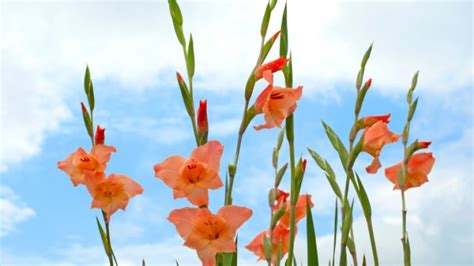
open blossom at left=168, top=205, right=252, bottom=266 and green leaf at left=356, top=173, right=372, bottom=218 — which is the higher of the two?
green leaf at left=356, top=173, right=372, bottom=218

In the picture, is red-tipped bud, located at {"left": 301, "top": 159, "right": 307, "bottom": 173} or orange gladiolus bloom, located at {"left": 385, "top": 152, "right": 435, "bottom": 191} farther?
orange gladiolus bloom, located at {"left": 385, "top": 152, "right": 435, "bottom": 191}

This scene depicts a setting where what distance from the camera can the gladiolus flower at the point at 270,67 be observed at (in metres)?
1.43

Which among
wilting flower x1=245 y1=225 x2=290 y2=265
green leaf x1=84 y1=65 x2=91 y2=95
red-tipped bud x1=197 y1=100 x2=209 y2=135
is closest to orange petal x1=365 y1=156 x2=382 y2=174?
wilting flower x1=245 y1=225 x2=290 y2=265

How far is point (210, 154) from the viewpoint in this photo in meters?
1.39

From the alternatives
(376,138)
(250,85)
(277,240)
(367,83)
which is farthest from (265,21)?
(277,240)

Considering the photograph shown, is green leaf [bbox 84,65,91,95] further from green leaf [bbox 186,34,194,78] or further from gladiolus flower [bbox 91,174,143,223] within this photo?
green leaf [bbox 186,34,194,78]

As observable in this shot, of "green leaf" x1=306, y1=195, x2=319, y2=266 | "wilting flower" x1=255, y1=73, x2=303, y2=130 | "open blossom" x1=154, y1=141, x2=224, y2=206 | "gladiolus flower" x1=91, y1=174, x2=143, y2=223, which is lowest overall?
"green leaf" x1=306, y1=195, x2=319, y2=266

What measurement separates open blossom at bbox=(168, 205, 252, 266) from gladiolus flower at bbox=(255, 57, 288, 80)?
1.02 ft

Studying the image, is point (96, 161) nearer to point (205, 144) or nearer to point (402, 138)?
point (205, 144)

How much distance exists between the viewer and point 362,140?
158 cm

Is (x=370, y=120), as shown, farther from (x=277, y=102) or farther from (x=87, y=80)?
(x=87, y=80)

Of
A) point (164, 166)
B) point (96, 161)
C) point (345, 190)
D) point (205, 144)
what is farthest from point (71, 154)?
point (345, 190)

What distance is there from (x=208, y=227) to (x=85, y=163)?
0.50 m

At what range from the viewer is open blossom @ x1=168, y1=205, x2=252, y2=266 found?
1.39 meters
